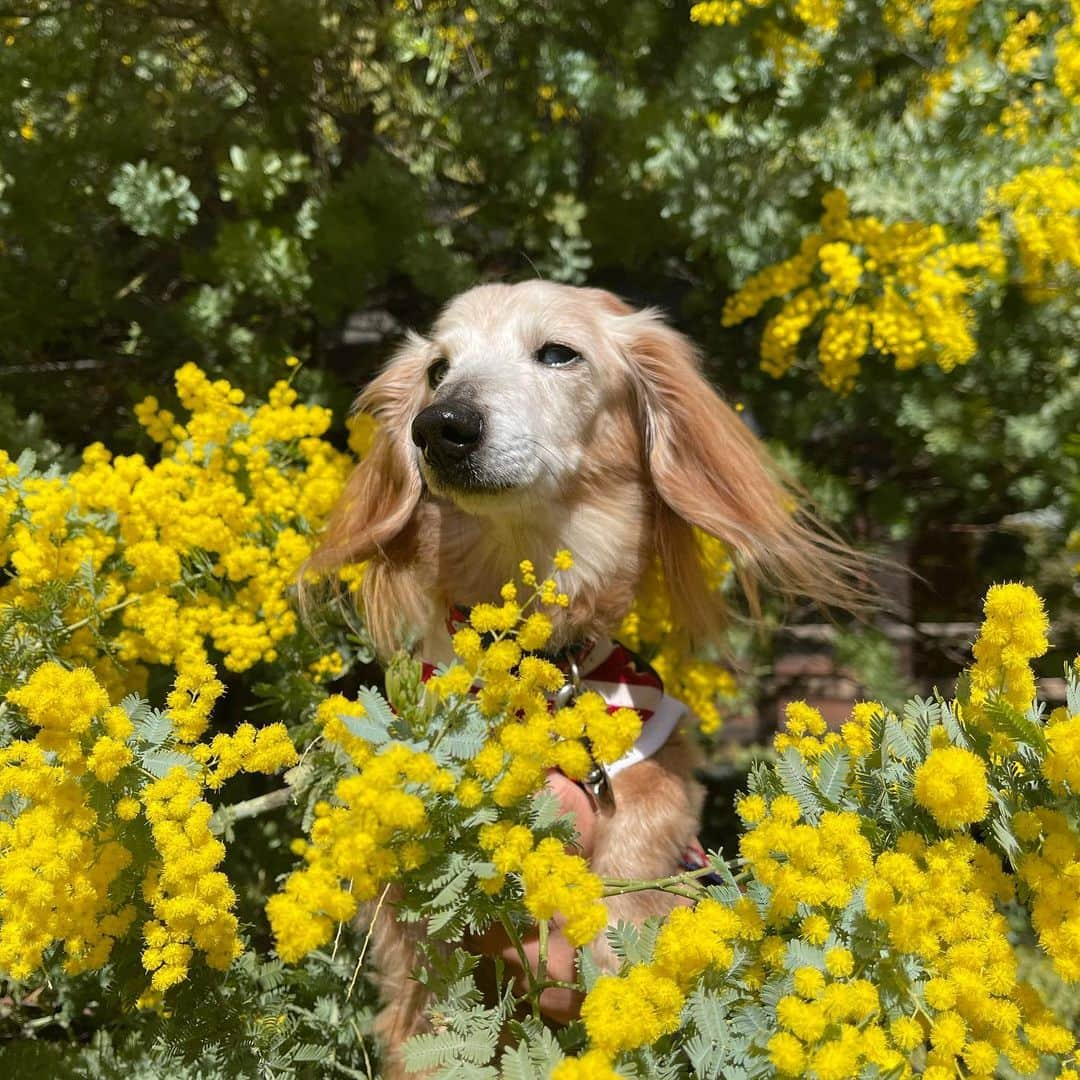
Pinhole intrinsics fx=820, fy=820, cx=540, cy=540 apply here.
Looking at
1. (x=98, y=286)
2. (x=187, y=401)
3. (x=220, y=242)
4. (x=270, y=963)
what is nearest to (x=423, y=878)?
(x=270, y=963)

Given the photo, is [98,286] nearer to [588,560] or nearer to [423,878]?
[588,560]

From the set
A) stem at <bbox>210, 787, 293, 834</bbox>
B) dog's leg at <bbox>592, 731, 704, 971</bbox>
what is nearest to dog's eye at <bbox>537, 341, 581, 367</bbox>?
dog's leg at <bbox>592, 731, 704, 971</bbox>

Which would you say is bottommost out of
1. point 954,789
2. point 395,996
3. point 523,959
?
point 395,996

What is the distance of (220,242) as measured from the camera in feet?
6.39

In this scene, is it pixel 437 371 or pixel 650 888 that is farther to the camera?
pixel 437 371

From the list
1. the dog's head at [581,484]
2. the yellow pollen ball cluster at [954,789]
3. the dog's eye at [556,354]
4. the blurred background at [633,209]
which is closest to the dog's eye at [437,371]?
the dog's head at [581,484]

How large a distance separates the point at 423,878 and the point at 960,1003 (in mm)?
431

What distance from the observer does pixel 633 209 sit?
2.10 meters

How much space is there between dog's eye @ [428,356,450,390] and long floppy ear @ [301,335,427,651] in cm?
5

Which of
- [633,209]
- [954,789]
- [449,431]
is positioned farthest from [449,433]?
[633,209]

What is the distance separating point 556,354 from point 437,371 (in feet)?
0.84

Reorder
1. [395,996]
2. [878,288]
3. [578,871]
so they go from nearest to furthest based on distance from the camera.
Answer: [578,871]
[395,996]
[878,288]

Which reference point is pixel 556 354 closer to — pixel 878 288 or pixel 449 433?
pixel 449 433

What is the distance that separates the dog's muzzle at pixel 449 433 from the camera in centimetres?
136
